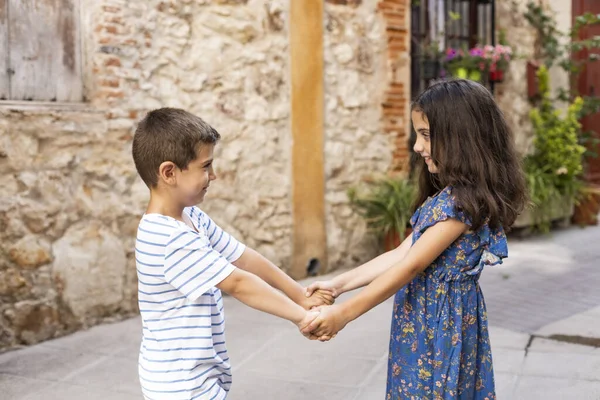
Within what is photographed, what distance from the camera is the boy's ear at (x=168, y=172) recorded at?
216 centimetres

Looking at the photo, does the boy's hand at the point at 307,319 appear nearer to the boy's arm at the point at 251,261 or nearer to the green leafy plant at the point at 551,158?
the boy's arm at the point at 251,261

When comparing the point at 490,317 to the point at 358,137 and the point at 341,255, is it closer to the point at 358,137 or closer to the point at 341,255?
the point at 341,255

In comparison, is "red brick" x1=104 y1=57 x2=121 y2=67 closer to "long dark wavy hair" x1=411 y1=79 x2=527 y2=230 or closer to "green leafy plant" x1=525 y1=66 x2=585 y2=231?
"long dark wavy hair" x1=411 y1=79 x2=527 y2=230

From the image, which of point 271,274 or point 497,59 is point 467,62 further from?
point 271,274

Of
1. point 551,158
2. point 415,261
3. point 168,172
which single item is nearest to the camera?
point 168,172

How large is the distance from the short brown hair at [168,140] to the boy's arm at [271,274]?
499mm

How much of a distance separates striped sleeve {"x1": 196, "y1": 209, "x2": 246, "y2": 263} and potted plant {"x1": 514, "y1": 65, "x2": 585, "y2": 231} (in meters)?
5.57

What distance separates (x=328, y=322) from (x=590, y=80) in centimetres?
754

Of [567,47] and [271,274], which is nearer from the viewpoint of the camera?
[271,274]

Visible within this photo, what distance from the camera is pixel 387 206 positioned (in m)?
6.09

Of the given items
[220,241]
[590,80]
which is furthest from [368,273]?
[590,80]

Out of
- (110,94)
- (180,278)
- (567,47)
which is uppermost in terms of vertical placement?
(567,47)

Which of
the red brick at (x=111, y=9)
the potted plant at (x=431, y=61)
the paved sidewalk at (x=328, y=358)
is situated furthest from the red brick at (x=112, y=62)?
the potted plant at (x=431, y=61)

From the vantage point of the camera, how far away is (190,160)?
7.14 feet
